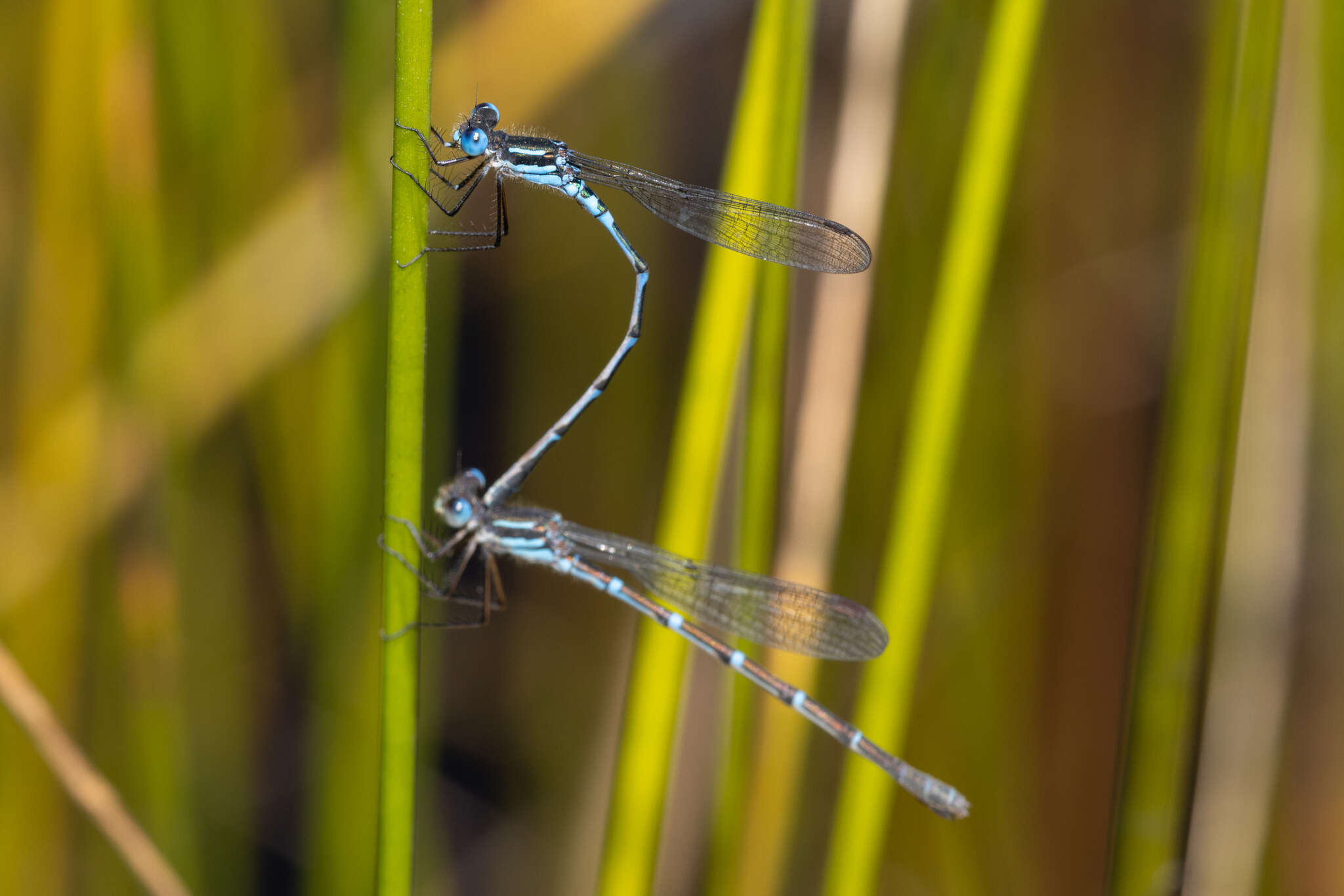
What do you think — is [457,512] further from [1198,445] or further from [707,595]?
[1198,445]

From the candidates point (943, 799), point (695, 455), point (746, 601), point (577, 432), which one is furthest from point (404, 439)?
point (943, 799)

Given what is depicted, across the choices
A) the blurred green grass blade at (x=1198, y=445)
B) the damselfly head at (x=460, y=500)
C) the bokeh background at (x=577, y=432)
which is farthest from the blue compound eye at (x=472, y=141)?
the blurred green grass blade at (x=1198, y=445)

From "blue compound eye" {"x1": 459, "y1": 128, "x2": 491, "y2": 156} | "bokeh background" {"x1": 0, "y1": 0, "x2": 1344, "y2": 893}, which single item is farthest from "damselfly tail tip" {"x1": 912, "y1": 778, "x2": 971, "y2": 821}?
"blue compound eye" {"x1": 459, "y1": 128, "x2": 491, "y2": 156}

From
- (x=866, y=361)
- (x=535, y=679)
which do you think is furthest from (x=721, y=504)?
(x=535, y=679)

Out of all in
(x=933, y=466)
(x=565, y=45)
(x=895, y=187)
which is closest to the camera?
(x=933, y=466)

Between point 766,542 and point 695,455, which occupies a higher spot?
point 695,455

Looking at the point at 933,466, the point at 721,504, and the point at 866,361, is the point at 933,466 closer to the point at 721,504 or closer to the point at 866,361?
the point at 866,361

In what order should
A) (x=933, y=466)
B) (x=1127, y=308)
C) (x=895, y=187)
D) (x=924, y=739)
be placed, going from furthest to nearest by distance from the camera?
1. (x=1127, y=308)
2. (x=924, y=739)
3. (x=895, y=187)
4. (x=933, y=466)
